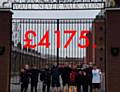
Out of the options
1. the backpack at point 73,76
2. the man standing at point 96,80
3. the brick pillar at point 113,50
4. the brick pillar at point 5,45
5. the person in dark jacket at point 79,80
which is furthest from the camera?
the man standing at point 96,80

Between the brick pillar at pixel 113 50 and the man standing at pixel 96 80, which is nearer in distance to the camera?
the brick pillar at pixel 113 50

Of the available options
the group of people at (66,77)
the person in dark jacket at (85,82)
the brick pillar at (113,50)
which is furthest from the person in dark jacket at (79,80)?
the brick pillar at (113,50)

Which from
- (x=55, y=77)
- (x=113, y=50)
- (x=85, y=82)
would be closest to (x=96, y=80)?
(x=85, y=82)

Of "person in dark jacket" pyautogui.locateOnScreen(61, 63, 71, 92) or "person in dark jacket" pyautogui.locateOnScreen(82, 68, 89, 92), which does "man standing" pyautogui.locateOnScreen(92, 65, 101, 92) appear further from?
"person in dark jacket" pyautogui.locateOnScreen(61, 63, 71, 92)

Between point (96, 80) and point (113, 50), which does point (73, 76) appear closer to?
point (96, 80)

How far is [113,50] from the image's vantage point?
17.4 meters

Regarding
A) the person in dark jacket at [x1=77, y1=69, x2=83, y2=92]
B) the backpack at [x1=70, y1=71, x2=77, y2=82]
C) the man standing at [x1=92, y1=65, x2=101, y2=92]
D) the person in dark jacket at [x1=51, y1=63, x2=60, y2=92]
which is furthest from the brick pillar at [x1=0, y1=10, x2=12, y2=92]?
the man standing at [x1=92, y1=65, x2=101, y2=92]

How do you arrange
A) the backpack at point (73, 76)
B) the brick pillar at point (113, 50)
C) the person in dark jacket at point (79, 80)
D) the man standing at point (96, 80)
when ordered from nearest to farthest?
the brick pillar at point (113, 50), the backpack at point (73, 76), the person in dark jacket at point (79, 80), the man standing at point (96, 80)

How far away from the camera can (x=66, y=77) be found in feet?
67.5

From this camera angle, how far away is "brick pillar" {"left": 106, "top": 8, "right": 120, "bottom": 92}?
17.3 m

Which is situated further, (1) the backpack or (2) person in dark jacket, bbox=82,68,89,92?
(2) person in dark jacket, bbox=82,68,89,92

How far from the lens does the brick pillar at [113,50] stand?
56.8 ft

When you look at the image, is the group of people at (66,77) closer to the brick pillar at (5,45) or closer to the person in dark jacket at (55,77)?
the person in dark jacket at (55,77)

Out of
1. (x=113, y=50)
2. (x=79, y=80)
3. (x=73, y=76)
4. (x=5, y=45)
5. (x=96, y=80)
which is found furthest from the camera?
(x=96, y=80)
